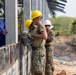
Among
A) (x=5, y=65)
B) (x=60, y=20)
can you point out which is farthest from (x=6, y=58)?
(x=60, y=20)

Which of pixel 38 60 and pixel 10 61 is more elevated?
pixel 10 61

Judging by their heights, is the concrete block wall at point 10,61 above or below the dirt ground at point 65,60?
above

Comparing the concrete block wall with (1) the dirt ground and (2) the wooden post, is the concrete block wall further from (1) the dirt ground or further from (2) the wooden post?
(1) the dirt ground

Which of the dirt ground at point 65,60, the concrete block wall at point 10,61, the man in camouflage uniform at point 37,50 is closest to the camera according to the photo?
the concrete block wall at point 10,61

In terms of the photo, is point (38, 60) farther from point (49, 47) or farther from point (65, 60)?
point (65, 60)

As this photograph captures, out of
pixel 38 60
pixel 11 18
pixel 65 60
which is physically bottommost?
pixel 65 60

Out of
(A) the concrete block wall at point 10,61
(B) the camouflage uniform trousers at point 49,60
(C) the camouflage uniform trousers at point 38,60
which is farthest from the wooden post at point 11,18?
(B) the camouflage uniform trousers at point 49,60

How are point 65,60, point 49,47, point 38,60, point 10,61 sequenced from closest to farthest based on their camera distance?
point 10,61 → point 38,60 → point 49,47 → point 65,60

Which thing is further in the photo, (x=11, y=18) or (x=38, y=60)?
(x=38, y=60)

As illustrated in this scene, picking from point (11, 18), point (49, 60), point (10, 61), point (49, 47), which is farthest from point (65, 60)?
point (10, 61)

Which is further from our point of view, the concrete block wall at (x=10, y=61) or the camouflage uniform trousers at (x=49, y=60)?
the camouflage uniform trousers at (x=49, y=60)

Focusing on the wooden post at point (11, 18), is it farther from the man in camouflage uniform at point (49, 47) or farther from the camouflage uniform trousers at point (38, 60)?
the man in camouflage uniform at point (49, 47)

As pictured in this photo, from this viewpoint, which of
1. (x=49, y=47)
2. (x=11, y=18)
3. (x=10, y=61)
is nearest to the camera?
(x=10, y=61)

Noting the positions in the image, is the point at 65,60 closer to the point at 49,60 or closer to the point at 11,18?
the point at 49,60
